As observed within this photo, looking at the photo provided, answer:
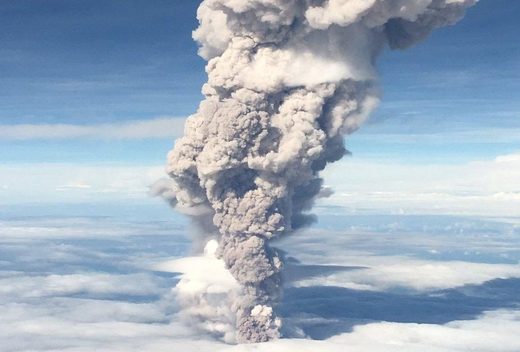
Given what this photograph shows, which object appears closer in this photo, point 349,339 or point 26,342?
point 349,339

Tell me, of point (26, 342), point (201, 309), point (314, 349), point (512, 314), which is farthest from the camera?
point (512, 314)

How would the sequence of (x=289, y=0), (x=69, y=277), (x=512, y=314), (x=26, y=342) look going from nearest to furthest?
1. (x=289, y=0)
2. (x=26, y=342)
3. (x=512, y=314)
4. (x=69, y=277)

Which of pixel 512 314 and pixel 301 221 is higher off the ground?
pixel 301 221

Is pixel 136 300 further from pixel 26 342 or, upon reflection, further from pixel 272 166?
pixel 272 166

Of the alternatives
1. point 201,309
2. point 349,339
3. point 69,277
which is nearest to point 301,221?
point 201,309

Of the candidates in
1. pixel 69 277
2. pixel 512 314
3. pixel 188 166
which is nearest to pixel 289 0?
pixel 188 166

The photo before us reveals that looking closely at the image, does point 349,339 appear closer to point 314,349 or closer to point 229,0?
point 314,349

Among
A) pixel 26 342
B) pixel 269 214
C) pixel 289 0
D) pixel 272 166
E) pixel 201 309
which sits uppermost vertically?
pixel 289 0
